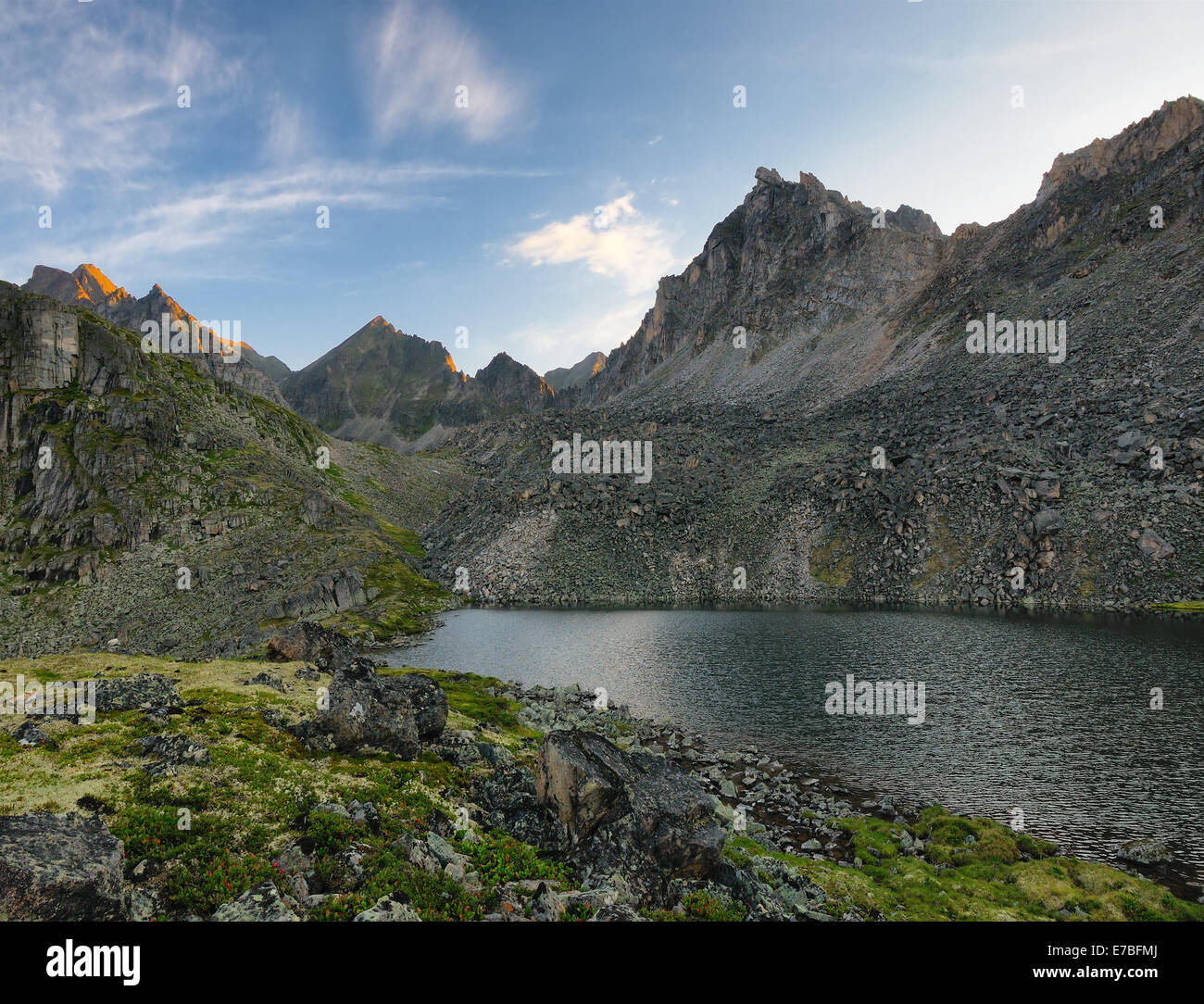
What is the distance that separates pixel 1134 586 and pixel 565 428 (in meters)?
133

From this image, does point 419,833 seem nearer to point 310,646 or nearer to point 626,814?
point 626,814

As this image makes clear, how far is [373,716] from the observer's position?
2606 cm

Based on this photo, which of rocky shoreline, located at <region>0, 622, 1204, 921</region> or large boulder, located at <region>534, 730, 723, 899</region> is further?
large boulder, located at <region>534, 730, 723, 899</region>

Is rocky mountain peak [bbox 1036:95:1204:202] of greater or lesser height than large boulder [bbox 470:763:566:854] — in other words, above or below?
above

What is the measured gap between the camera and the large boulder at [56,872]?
35.7 feet

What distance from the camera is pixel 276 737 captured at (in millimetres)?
24125

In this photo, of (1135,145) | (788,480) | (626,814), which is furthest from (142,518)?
(1135,145)

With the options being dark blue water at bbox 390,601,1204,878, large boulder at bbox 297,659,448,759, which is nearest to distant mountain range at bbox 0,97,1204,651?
dark blue water at bbox 390,601,1204,878

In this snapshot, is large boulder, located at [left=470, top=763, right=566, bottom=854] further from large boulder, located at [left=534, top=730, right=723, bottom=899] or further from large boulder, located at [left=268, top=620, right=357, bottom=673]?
large boulder, located at [left=268, top=620, right=357, bottom=673]

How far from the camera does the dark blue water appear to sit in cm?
3105

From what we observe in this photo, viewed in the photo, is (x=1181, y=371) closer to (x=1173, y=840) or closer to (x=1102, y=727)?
(x=1102, y=727)

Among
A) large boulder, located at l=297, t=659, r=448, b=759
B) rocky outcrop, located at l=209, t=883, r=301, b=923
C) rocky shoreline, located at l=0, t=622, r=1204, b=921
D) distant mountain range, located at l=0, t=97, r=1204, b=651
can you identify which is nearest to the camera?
rocky outcrop, located at l=209, t=883, r=301, b=923

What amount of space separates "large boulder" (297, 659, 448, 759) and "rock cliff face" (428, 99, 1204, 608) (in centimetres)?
8966

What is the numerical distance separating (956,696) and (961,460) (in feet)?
256
